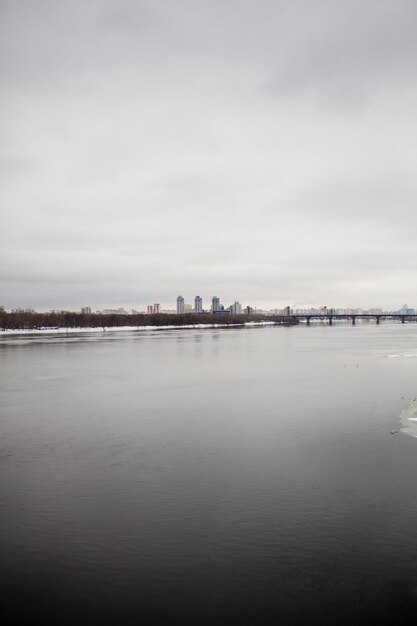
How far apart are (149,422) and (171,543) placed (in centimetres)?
850

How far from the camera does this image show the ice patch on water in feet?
45.4

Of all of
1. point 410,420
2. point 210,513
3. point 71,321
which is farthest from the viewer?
point 71,321

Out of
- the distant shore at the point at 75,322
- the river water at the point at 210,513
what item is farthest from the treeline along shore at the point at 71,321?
the river water at the point at 210,513

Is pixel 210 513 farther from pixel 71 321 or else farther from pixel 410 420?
pixel 71 321

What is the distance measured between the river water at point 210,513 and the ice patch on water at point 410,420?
12 cm

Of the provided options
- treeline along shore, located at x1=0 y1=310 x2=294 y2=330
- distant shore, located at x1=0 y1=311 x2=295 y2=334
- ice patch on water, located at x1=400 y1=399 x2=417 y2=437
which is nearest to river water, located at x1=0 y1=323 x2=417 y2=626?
ice patch on water, located at x1=400 y1=399 x2=417 y2=437

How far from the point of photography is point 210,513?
845 centimetres

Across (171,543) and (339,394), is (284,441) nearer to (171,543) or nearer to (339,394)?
(171,543)

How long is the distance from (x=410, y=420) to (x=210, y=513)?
8996 mm

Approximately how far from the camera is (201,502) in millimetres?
8961

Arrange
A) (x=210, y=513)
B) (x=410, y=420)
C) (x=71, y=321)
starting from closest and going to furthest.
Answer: (x=210, y=513) < (x=410, y=420) < (x=71, y=321)

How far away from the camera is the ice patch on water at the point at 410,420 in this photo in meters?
13.8

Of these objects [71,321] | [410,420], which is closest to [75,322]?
[71,321]

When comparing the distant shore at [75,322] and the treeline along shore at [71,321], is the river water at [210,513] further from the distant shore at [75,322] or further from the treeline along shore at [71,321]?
the treeline along shore at [71,321]
